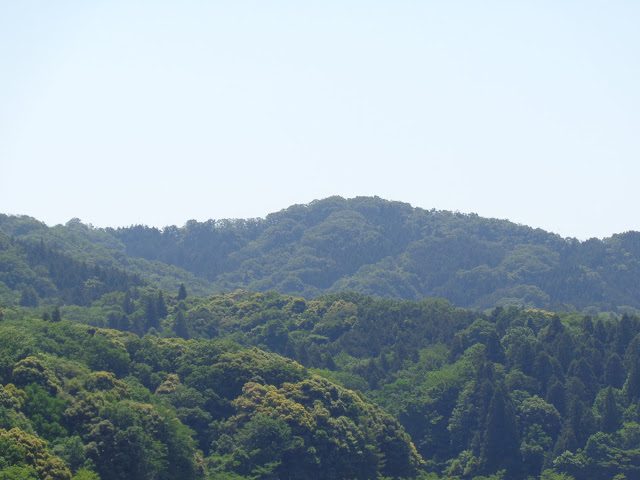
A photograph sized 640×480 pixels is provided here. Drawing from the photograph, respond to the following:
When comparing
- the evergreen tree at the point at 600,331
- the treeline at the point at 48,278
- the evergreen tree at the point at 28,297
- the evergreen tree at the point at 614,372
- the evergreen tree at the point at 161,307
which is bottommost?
the evergreen tree at the point at 614,372

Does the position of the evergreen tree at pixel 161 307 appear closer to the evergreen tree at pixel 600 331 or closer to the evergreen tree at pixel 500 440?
the evergreen tree at pixel 500 440

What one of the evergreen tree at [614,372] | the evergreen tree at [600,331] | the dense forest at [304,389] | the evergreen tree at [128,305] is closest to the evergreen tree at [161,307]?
the dense forest at [304,389]

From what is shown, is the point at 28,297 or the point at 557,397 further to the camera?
the point at 28,297

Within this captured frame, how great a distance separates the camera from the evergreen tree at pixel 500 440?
10581cm

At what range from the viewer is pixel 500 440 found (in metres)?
107

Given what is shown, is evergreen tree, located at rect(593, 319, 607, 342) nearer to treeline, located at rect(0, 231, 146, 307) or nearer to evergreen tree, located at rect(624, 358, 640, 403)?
evergreen tree, located at rect(624, 358, 640, 403)

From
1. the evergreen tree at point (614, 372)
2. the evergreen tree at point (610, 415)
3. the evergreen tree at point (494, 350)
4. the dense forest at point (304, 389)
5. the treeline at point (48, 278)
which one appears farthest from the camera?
the treeline at point (48, 278)

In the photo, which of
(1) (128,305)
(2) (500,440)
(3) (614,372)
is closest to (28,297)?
(1) (128,305)

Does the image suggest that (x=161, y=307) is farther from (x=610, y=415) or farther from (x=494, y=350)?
(x=610, y=415)

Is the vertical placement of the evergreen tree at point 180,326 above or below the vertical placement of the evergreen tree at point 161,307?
below

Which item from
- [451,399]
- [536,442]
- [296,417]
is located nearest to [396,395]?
[451,399]

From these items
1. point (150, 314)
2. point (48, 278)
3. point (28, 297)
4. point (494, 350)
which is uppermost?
point (48, 278)

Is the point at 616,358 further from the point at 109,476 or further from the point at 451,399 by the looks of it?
the point at 109,476

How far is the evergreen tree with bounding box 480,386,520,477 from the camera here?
347 feet
